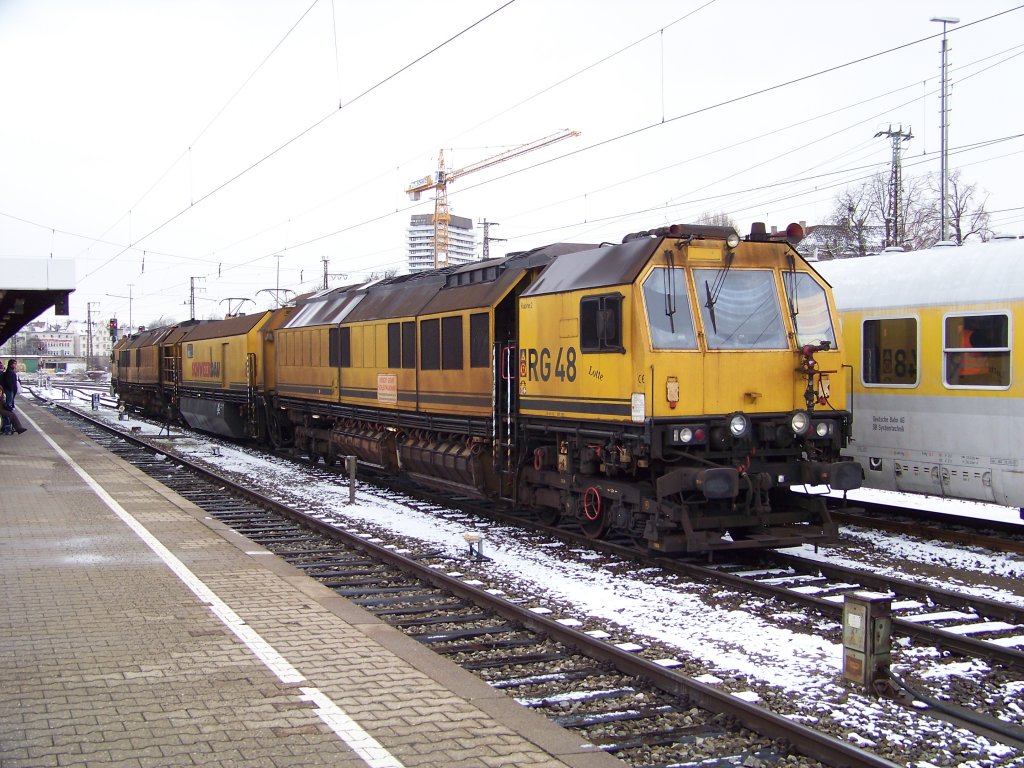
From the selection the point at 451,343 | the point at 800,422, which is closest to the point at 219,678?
the point at 800,422

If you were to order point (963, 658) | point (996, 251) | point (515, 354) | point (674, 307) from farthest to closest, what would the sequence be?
point (515, 354) → point (996, 251) → point (674, 307) → point (963, 658)

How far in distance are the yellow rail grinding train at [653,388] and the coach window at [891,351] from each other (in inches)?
83.3

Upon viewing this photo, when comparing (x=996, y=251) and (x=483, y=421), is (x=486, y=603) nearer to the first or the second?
(x=483, y=421)

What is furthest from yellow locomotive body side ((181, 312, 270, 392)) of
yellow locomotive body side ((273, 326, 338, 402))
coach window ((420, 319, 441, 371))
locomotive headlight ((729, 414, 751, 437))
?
locomotive headlight ((729, 414, 751, 437))

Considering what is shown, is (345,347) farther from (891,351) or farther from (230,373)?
(891,351)

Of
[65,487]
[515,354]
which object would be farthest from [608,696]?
[65,487]

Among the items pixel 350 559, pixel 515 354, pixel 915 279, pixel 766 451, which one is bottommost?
pixel 350 559

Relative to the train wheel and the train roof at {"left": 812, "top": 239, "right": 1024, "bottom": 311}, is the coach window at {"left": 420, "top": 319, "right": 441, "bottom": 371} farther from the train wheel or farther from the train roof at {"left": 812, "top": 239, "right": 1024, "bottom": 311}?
the train roof at {"left": 812, "top": 239, "right": 1024, "bottom": 311}

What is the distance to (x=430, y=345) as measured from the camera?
14.0 m

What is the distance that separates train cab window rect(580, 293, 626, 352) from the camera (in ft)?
31.4

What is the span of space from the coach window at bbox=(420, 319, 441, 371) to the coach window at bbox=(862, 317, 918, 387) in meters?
6.07

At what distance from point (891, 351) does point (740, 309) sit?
3513mm

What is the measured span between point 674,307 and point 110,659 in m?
6.19

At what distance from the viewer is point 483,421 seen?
12.4 metres
